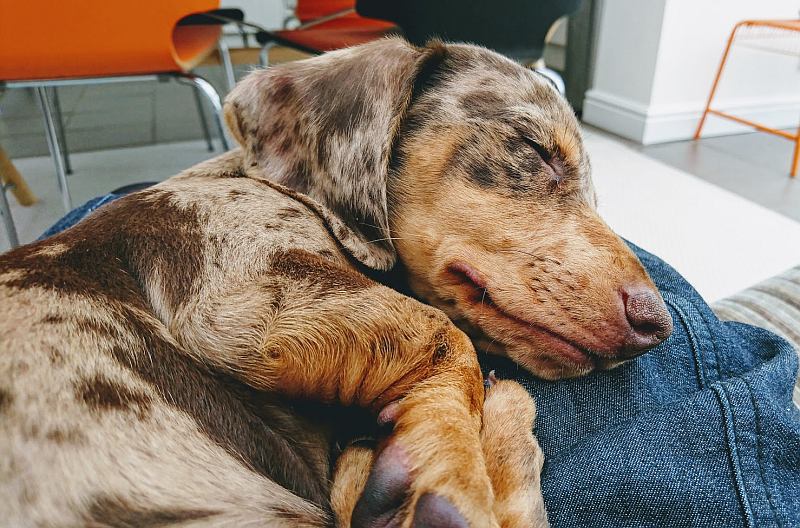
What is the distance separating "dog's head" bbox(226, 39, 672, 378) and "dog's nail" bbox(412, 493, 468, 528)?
41cm

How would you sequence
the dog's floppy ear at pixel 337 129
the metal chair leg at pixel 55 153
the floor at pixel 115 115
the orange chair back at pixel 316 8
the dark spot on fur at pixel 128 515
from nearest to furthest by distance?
the dark spot on fur at pixel 128 515 < the dog's floppy ear at pixel 337 129 < the metal chair leg at pixel 55 153 < the floor at pixel 115 115 < the orange chair back at pixel 316 8

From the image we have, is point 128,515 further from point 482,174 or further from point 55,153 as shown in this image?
point 55,153

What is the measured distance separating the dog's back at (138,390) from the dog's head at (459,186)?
0.14 meters

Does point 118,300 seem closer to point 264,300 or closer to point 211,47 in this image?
point 264,300

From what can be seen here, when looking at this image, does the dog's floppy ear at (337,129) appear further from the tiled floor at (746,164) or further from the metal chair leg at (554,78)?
the tiled floor at (746,164)

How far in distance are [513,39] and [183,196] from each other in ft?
7.59

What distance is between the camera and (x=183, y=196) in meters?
1.07

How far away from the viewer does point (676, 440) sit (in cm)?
88

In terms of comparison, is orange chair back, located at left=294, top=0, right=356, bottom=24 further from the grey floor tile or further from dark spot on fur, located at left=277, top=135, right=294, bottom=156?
dark spot on fur, located at left=277, top=135, right=294, bottom=156

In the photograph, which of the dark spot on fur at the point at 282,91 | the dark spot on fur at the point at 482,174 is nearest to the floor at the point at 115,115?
the dark spot on fur at the point at 282,91

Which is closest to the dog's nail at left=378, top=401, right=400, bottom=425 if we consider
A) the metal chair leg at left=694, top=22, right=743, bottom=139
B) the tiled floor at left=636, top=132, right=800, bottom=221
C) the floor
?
the tiled floor at left=636, top=132, right=800, bottom=221

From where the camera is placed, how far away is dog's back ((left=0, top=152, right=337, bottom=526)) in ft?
2.29

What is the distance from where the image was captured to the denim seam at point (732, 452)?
2.68ft

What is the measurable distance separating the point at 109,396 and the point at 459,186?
74 centimetres
